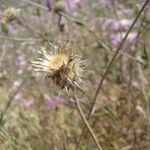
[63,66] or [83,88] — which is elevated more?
[63,66]

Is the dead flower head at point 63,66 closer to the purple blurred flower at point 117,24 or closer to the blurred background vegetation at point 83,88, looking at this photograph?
the blurred background vegetation at point 83,88

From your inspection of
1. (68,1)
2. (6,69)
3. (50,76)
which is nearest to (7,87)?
(6,69)

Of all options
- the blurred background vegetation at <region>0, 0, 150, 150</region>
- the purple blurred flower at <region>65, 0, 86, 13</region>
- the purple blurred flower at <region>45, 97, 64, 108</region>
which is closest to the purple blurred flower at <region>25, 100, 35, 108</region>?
the blurred background vegetation at <region>0, 0, 150, 150</region>

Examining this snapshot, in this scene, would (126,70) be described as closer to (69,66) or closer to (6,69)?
(6,69)

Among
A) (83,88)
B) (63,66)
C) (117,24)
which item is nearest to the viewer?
(63,66)

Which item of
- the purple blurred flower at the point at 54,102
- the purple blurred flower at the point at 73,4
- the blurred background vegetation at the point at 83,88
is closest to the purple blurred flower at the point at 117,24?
the blurred background vegetation at the point at 83,88

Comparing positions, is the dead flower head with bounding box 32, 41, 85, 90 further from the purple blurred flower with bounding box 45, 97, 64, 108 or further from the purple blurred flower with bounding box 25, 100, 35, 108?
the purple blurred flower with bounding box 25, 100, 35, 108

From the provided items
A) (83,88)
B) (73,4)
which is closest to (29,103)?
(73,4)

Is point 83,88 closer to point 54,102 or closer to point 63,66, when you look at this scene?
point 54,102
